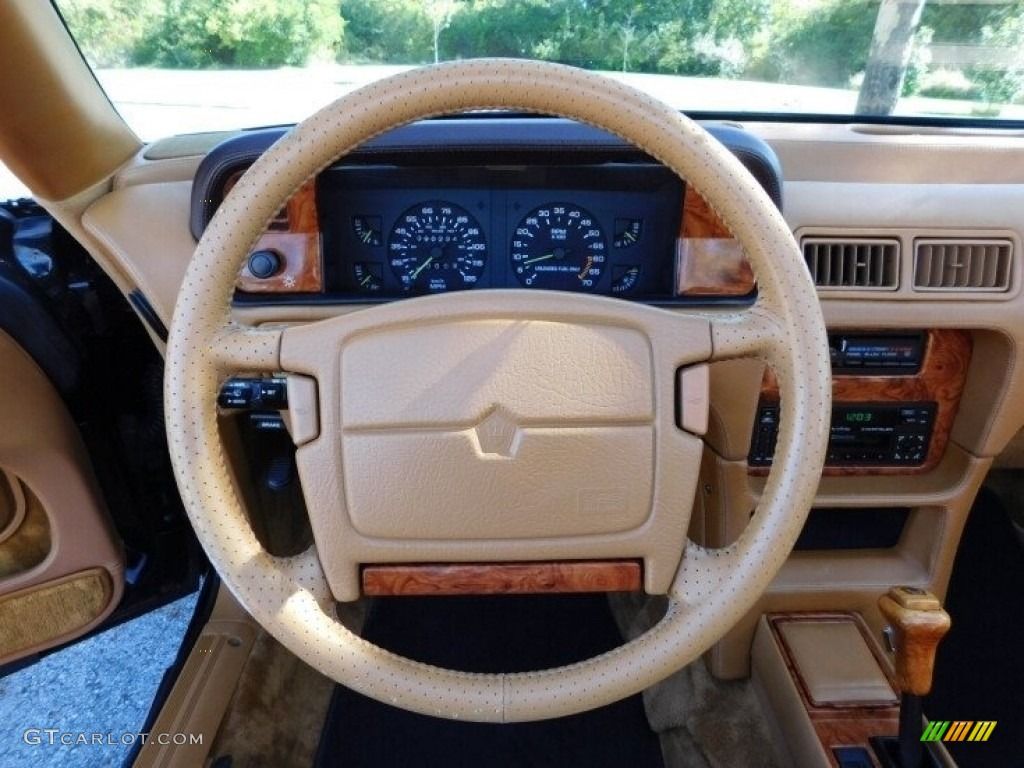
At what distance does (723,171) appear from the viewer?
0.96 m

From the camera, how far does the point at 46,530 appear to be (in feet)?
5.79

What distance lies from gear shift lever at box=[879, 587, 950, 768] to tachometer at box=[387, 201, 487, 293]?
35.5 inches

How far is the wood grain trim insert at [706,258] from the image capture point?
1395 mm

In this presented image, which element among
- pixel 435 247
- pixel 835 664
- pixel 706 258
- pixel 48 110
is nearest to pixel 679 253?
pixel 706 258

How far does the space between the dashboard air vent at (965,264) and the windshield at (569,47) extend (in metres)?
0.49

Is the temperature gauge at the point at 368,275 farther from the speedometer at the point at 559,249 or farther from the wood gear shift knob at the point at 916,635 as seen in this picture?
the wood gear shift knob at the point at 916,635

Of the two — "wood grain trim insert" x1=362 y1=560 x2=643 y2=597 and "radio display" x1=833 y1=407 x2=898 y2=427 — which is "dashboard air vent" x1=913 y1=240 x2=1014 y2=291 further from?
"wood grain trim insert" x1=362 y1=560 x2=643 y2=597

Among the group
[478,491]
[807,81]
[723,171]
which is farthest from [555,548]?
[807,81]

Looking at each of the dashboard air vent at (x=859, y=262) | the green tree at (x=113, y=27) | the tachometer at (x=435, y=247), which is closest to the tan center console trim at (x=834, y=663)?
the dashboard air vent at (x=859, y=262)

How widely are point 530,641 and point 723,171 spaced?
1.46m

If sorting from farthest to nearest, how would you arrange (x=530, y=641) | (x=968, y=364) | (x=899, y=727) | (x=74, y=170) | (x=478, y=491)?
(x=530, y=641) < (x=968, y=364) < (x=74, y=170) < (x=899, y=727) < (x=478, y=491)

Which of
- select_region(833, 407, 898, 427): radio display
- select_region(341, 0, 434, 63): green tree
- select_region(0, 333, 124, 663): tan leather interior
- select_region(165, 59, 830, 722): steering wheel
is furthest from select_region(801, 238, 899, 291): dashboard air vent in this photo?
select_region(0, 333, 124, 663): tan leather interior

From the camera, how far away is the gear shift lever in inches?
48.4

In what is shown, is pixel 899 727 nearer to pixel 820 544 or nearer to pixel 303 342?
pixel 820 544
